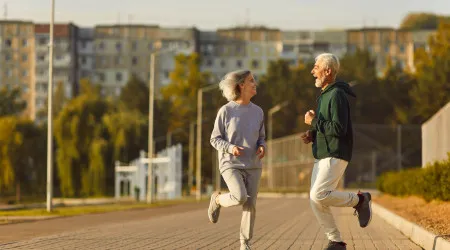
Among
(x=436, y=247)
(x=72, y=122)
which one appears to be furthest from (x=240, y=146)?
(x=72, y=122)

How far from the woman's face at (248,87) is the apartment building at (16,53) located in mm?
176189

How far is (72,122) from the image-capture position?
260 ft

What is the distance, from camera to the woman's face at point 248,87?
12734 millimetres

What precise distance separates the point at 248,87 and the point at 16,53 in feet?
588

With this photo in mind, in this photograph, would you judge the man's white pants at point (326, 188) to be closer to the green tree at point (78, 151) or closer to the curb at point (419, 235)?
the curb at point (419, 235)

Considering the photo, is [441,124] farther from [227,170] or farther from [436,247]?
[227,170]

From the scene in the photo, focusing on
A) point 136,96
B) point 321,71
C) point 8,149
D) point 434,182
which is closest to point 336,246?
point 321,71

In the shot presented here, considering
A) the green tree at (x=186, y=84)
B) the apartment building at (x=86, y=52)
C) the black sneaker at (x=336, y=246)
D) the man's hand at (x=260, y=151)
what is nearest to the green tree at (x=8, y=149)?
the green tree at (x=186, y=84)

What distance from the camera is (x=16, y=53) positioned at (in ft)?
617

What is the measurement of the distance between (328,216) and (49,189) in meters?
24.8

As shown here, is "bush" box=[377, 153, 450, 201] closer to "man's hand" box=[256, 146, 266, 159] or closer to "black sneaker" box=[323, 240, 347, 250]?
"black sneaker" box=[323, 240, 347, 250]

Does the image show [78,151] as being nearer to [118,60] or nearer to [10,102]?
[10,102]

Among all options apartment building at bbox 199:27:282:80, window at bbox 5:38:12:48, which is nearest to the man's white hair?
apartment building at bbox 199:27:282:80

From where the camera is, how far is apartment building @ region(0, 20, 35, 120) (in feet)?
612
